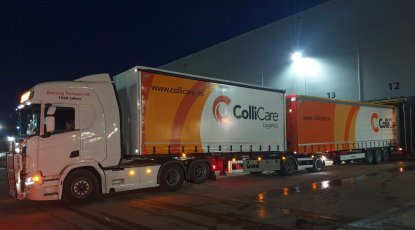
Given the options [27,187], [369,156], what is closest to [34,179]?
[27,187]

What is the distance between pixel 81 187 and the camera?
10992 millimetres

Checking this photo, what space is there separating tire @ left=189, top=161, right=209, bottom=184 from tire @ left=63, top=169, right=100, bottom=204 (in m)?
3.53

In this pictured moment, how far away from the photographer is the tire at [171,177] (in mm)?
12961

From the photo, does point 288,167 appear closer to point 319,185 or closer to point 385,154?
point 319,185

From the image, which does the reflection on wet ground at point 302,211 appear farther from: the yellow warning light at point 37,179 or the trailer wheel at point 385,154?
the trailer wheel at point 385,154

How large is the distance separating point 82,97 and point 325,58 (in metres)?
24.9

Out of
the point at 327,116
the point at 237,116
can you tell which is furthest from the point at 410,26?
the point at 237,116

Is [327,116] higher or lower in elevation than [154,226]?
higher

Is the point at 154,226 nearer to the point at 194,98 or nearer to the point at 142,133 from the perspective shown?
the point at 142,133

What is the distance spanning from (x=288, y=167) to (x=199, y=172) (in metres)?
5.56

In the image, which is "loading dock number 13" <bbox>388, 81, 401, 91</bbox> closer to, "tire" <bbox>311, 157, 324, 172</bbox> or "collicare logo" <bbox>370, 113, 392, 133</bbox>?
"collicare logo" <bbox>370, 113, 392, 133</bbox>

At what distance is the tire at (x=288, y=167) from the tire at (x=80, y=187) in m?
9.14

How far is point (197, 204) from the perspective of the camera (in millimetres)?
10586

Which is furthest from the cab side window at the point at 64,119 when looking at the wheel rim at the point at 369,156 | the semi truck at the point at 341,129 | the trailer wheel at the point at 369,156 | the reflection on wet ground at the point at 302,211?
the wheel rim at the point at 369,156
